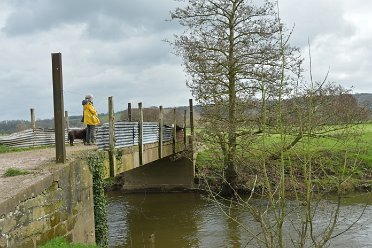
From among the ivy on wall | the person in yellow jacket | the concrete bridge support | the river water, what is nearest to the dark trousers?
A: the person in yellow jacket

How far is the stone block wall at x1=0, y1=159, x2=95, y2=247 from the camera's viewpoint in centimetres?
567

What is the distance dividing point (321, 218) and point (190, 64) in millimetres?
8913

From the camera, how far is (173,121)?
965 inches

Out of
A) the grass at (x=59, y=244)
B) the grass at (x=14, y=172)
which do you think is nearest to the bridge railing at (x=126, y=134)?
the grass at (x=14, y=172)

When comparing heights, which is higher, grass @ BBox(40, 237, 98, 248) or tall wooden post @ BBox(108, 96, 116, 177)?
tall wooden post @ BBox(108, 96, 116, 177)

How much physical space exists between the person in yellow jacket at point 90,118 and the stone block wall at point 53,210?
2.98 m

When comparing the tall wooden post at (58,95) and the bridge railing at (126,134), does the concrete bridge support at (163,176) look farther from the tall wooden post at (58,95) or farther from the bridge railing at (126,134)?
the tall wooden post at (58,95)

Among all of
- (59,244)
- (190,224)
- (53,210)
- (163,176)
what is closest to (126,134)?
(190,224)

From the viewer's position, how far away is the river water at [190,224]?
15.1m

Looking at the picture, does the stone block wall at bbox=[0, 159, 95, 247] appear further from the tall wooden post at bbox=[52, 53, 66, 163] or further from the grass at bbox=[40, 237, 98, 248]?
the tall wooden post at bbox=[52, 53, 66, 163]

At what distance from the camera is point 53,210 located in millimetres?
7258

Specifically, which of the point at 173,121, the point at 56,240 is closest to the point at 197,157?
the point at 173,121

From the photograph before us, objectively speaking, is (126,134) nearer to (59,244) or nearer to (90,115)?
(90,115)

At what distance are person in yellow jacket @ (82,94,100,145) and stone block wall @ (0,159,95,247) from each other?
9.78ft
